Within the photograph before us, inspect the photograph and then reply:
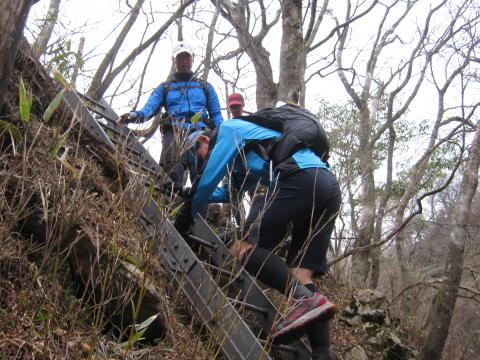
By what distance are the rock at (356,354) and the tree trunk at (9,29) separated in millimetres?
3459

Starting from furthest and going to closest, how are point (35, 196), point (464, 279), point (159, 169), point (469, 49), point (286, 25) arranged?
point (464, 279) → point (469, 49) → point (286, 25) → point (159, 169) → point (35, 196)

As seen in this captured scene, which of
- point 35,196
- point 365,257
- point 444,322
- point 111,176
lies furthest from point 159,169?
point 365,257

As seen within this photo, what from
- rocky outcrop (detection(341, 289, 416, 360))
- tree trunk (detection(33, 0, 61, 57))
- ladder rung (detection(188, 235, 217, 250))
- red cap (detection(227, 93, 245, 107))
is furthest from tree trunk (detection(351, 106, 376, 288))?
tree trunk (detection(33, 0, 61, 57))

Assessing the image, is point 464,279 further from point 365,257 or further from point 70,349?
point 70,349

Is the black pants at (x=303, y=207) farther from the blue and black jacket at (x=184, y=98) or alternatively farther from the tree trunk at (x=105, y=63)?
the tree trunk at (x=105, y=63)

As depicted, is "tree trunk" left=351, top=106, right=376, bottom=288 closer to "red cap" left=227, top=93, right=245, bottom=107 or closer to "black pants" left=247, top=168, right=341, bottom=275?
"red cap" left=227, top=93, right=245, bottom=107

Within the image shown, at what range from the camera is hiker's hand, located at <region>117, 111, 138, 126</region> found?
13.5ft

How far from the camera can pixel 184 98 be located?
4.70 metres

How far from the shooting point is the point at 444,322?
508 centimetres

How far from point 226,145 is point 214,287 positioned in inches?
41.1

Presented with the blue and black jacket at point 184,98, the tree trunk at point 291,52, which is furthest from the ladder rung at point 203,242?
the tree trunk at point 291,52

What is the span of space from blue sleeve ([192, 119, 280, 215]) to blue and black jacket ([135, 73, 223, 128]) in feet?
6.03

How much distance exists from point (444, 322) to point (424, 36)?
445 inches

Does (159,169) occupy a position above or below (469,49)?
below
